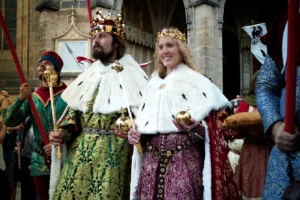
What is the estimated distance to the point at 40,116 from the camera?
4645 millimetres

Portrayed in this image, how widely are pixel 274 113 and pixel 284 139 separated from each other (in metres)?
0.22

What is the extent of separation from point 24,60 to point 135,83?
33.9ft

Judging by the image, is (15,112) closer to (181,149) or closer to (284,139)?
(181,149)

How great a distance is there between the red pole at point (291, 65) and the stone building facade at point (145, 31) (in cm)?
695

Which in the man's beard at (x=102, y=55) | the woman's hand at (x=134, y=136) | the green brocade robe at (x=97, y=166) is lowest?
the green brocade robe at (x=97, y=166)

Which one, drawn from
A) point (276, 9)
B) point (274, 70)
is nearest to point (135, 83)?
point (276, 9)

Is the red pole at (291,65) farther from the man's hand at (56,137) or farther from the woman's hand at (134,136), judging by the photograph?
the man's hand at (56,137)

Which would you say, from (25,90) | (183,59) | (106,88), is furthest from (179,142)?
(25,90)

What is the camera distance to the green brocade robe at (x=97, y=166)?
12.8 feet

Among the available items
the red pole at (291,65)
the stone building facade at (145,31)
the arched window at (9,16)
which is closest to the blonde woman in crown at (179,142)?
the red pole at (291,65)

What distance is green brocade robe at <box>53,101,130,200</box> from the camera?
390 cm

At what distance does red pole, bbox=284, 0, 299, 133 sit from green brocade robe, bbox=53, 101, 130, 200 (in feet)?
6.37

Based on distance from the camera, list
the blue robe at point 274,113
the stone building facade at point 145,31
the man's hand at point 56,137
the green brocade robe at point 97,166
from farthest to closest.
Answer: the stone building facade at point 145,31, the man's hand at point 56,137, the green brocade robe at point 97,166, the blue robe at point 274,113

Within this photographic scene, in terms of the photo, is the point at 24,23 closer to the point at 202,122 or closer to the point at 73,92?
the point at 73,92
